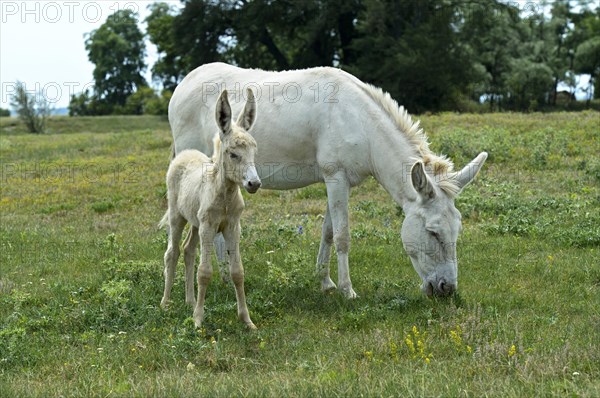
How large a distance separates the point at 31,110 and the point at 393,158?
3739cm

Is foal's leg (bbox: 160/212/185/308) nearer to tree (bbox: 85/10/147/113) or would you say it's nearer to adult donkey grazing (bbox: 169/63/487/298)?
adult donkey grazing (bbox: 169/63/487/298)

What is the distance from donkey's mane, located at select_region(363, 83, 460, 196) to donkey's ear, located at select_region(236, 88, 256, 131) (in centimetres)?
181

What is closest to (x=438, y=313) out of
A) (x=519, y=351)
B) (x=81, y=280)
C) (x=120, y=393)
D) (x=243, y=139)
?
(x=519, y=351)

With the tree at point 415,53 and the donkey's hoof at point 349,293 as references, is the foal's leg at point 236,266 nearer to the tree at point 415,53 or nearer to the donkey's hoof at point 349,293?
the donkey's hoof at point 349,293

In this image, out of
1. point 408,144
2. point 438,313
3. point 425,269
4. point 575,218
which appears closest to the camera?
point 438,313

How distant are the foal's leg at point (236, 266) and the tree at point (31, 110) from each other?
36.6m

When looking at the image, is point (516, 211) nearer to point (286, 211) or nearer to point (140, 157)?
point (286, 211)

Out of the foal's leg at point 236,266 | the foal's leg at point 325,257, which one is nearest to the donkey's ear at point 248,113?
the foal's leg at point 236,266

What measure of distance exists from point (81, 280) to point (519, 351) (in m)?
5.50

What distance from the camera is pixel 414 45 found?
34.5 meters

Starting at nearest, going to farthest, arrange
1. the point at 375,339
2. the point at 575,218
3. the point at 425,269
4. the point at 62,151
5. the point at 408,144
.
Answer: the point at 375,339 < the point at 425,269 < the point at 408,144 < the point at 575,218 < the point at 62,151

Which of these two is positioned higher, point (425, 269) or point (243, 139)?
point (243, 139)

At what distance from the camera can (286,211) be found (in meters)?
13.4

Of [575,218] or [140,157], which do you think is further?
[140,157]
